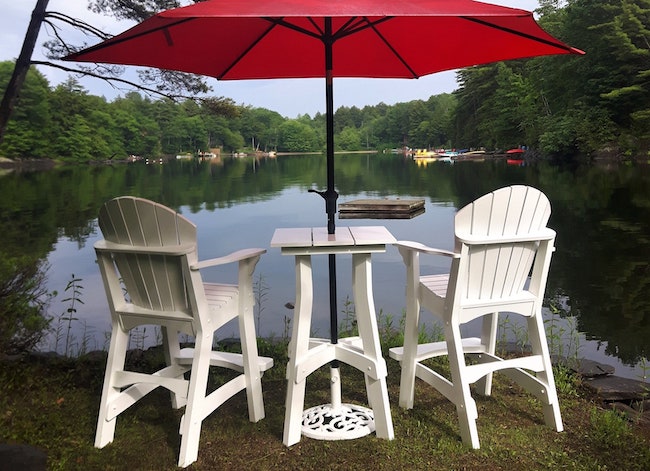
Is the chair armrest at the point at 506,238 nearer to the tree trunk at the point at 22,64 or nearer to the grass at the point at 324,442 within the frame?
the grass at the point at 324,442

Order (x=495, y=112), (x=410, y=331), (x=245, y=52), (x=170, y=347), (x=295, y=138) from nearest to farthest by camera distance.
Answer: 1. (x=410, y=331)
2. (x=170, y=347)
3. (x=245, y=52)
4. (x=495, y=112)
5. (x=295, y=138)

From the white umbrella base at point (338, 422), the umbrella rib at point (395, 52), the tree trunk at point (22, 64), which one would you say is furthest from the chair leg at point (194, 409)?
the tree trunk at point (22, 64)

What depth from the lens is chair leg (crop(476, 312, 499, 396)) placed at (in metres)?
3.15

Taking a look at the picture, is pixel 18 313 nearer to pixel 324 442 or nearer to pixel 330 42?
pixel 324 442

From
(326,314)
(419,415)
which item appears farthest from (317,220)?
(419,415)

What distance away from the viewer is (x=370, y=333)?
267 cm

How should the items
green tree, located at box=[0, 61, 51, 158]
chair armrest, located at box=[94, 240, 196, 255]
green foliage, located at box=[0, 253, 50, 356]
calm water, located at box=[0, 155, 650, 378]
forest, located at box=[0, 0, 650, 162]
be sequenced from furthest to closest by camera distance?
green tree, located at box=[0, 61, 51, 158] < forest, located at box=[0, 0, 650, 162] < calm water, located at box=[0, 155, 650, 378] < green foliage, located at box=[0, 253, 50, 356] < chair armrest, located at box=[94, 240, 196, 255]

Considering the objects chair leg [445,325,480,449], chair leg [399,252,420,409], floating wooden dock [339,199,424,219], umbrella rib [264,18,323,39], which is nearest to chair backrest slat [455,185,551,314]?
chair leg [445,325,480,449]

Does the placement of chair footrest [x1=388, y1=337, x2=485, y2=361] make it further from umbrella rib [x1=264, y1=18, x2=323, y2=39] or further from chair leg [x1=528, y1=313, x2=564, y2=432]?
umbrella rib [x1=264, y1=18, x2=323, y2=39]

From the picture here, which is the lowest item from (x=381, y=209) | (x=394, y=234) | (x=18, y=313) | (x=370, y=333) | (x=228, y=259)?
(x=381, y=209)

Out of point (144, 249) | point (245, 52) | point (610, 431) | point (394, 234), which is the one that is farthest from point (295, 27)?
point (394, 234)

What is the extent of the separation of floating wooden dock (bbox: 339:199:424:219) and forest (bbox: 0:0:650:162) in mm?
4903

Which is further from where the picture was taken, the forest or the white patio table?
the forest

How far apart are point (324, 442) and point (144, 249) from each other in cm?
126
